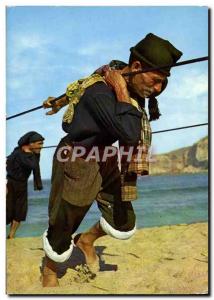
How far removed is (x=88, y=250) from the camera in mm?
4109

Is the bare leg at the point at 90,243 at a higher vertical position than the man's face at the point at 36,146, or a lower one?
lower

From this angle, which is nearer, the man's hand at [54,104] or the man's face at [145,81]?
the man's face at [145,81]

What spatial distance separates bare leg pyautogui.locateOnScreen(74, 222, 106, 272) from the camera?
13.4 ft

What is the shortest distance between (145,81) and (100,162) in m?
0.49

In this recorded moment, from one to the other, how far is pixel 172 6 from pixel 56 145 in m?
1.00

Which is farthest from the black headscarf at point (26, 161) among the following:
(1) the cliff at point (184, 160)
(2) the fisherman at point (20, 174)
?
(1) the cliff at point (184, 160)

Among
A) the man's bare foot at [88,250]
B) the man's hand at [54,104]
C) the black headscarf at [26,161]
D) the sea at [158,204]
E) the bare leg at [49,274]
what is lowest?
the bare leg at [49,274]

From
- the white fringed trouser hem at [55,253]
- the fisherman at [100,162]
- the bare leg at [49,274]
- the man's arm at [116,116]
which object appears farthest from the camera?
the bare leg at [49,274]

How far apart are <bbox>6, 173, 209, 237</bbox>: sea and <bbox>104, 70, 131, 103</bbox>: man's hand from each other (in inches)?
23.7

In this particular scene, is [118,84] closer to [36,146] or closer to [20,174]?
[36,146]

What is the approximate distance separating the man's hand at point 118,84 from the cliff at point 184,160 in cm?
61

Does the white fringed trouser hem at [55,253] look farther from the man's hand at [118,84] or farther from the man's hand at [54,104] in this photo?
the man's hand at [118,84]

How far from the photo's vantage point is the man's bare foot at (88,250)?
13.4ft

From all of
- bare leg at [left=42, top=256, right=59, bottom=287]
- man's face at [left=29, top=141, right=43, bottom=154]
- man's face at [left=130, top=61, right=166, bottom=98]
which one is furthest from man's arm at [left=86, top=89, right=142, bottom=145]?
bare leg at [left=42, top=256, right=59, bottom=287]
